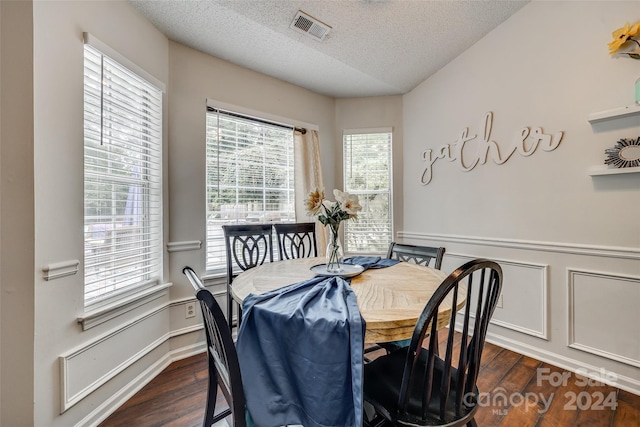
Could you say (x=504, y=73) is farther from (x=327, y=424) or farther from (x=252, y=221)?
(x=327, y=424)

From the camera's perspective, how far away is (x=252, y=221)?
2791 mm

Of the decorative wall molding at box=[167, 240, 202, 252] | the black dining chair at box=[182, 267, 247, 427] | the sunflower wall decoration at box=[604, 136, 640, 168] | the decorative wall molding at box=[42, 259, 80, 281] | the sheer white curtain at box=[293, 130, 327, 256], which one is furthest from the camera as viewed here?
the sheer white curtain at box=[293, 130, 327, 256]

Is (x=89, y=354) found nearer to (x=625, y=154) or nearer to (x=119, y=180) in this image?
(x=119, y=180)

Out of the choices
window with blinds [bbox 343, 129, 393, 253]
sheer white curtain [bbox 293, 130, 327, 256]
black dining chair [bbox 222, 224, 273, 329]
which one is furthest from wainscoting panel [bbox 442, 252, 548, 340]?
black dining chair [bbox 222, 224, 273, 329]

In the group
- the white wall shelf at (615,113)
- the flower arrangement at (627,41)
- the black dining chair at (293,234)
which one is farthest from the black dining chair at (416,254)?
the flower arrangement at (627,41)

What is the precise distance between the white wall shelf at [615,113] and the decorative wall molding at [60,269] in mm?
3326

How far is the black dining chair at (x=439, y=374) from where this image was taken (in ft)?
3.02

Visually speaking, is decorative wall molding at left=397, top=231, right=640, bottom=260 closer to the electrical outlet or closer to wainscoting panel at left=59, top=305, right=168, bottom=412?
the electrical outlet

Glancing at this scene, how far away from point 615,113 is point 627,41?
17.4 inches

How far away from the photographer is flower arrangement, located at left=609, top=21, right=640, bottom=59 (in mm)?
1711

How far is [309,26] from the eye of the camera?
2.20 metres

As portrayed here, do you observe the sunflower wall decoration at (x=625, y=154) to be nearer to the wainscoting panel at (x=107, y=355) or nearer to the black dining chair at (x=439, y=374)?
the black dining chair at (x=439, y=374)

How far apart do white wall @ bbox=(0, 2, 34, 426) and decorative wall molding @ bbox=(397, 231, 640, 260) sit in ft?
10.2

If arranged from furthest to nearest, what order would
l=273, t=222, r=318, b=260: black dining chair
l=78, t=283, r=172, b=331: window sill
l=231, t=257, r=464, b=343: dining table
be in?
1. l=273, t=222, r=318, b=260: black dining chair
2. l=78, t=283, r=172, b=331: window sill
3. l=231, t=257, r=464, b=343: dining table
